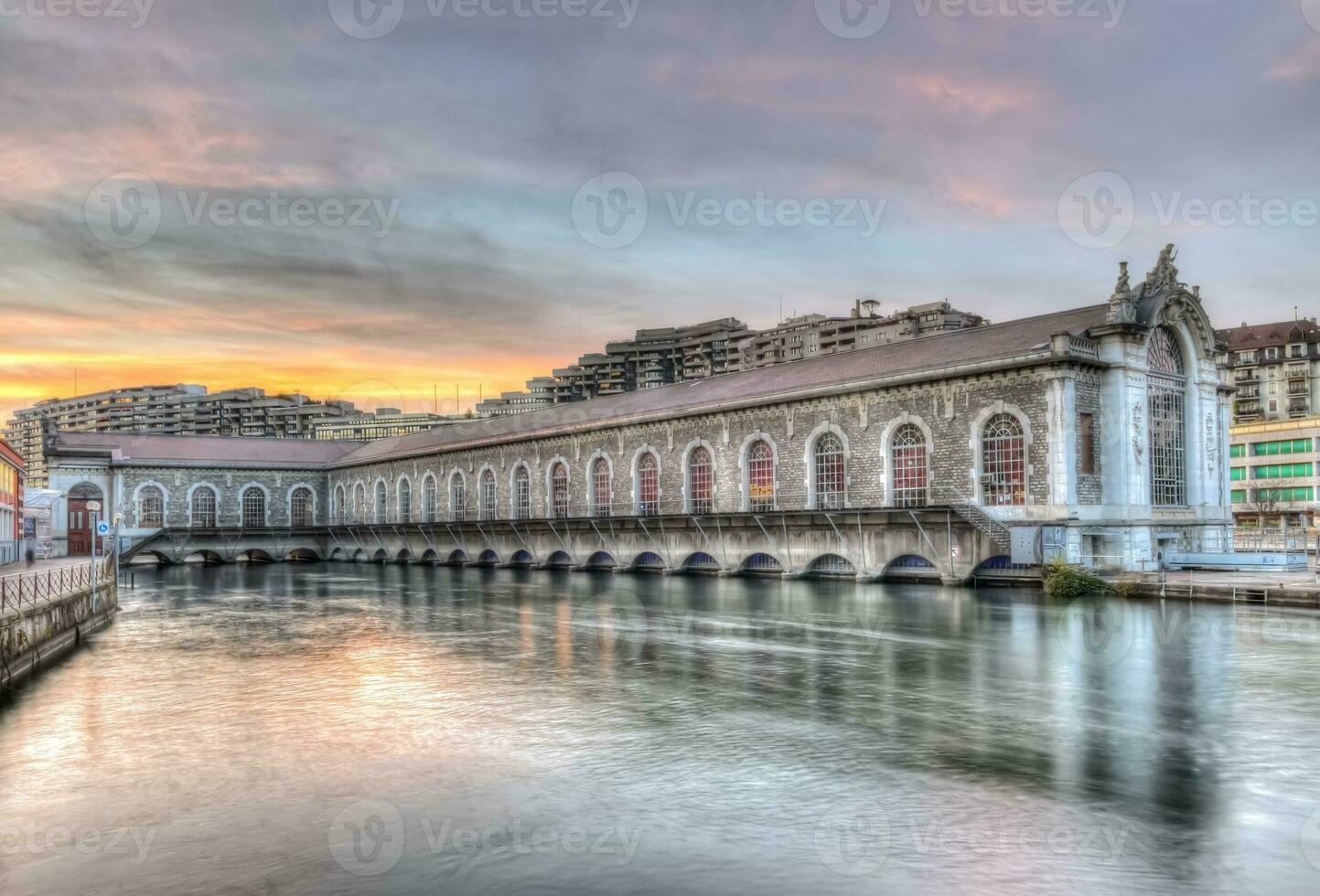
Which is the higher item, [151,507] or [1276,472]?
[1276,472]

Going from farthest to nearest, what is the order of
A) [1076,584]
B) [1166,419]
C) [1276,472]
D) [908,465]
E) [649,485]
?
[1276,472] → [649,485] → [908,465] → [1166,419] → [1076,584]

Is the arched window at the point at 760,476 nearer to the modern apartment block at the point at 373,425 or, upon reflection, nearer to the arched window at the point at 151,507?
the arched window at the point at 151,507

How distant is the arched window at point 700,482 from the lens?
52125 mm

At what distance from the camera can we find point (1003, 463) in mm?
39062

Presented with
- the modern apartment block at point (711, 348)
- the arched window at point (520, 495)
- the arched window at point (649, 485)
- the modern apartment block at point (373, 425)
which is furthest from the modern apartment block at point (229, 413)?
the arched window at point (649, 485)

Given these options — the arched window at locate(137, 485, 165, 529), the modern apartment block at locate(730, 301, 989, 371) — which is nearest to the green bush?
the modern apartment block at locate(730, 301, 989, 371)

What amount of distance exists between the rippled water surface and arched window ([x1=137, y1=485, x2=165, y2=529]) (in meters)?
61.6

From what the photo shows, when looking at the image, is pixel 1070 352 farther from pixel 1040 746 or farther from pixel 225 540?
pixel 225 540

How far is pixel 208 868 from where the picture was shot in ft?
29.8

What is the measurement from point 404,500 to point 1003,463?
5327cm

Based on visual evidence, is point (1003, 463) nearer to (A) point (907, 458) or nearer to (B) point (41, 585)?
(A) point (907, 458)

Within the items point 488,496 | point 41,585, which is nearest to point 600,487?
point 488,496

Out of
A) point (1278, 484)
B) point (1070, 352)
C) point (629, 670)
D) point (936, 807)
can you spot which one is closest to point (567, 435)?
point (1070, 352)

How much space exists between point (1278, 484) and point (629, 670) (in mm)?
79317
